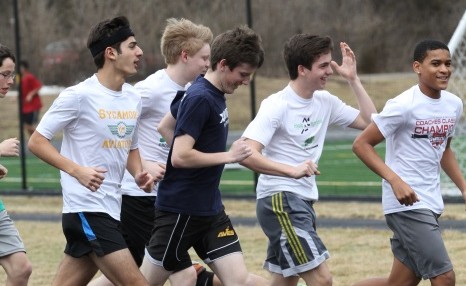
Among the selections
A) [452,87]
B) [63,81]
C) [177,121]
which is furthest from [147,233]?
[63,81]

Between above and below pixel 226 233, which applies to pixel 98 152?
above

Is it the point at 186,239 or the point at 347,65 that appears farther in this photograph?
the point at 347,65

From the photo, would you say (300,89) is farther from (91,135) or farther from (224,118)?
(91,135)

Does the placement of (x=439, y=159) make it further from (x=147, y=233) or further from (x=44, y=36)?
(x=44, y=36)

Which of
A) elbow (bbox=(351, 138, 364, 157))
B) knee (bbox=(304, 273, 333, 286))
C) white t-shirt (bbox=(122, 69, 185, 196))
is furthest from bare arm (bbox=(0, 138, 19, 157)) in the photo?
elbow (bbox=(351, 138, 364, 157))

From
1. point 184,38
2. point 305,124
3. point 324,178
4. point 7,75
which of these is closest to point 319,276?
point 305,124

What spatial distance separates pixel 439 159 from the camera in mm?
7516

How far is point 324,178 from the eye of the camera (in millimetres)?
18781

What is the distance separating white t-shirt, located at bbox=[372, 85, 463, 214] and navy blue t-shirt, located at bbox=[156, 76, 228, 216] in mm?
1047

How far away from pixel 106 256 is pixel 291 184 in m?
1.32

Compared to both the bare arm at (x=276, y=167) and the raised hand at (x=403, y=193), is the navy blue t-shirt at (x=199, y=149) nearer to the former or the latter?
the bare arm at (x=276, y=167)

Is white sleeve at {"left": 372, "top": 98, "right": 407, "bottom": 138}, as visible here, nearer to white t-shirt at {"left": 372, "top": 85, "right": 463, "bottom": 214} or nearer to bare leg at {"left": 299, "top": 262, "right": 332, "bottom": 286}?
white t-shirt at {"left": 372, "top": 85, "right": 463, "bottom": 214}

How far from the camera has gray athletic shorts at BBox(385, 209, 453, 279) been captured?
23.6 ft

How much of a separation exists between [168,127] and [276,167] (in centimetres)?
85
